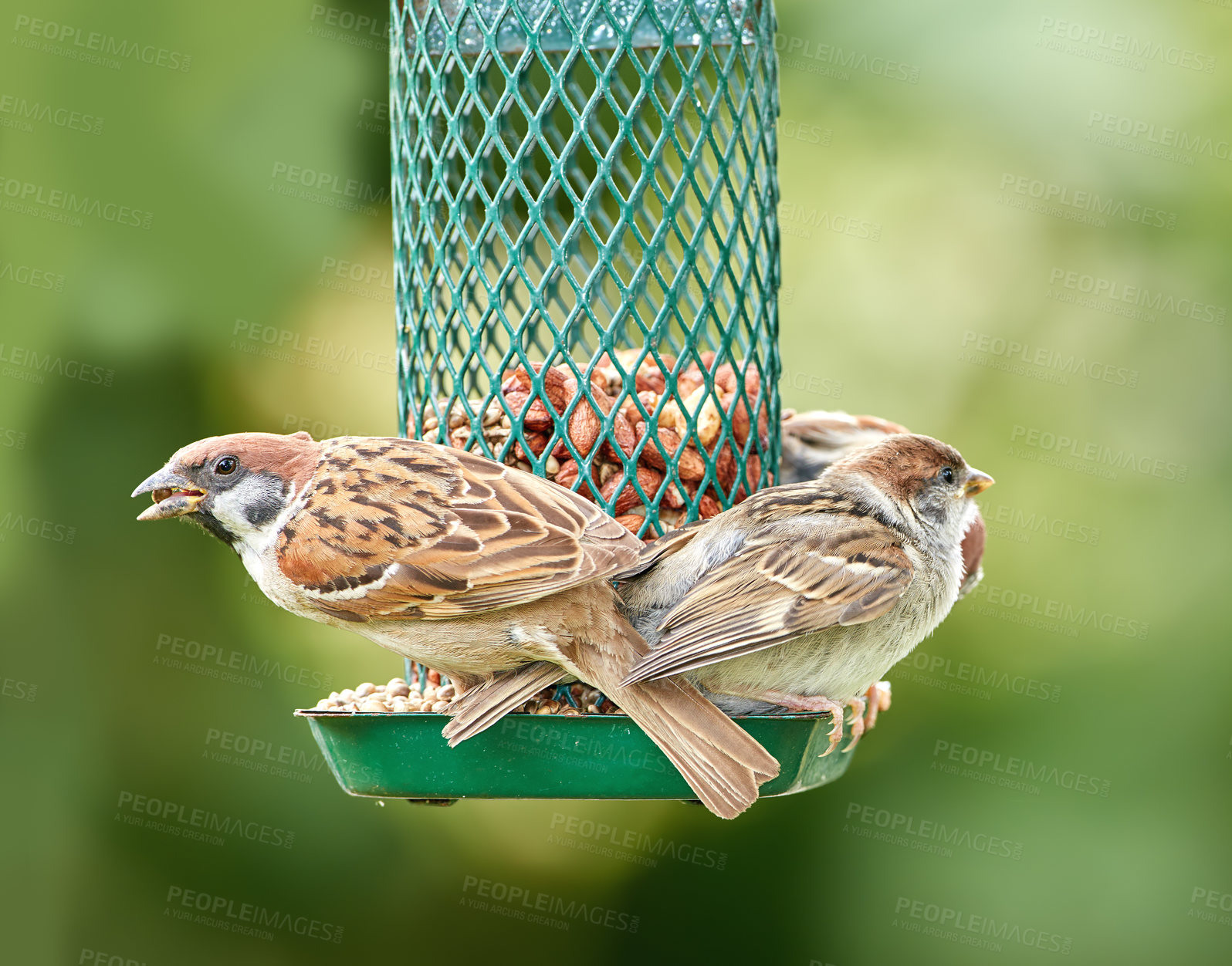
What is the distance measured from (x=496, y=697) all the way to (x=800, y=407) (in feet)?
9.48

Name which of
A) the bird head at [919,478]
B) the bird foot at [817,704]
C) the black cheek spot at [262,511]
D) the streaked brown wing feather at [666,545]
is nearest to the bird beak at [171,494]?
the black cheek spot at [262,511]

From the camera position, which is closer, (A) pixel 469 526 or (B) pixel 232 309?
(A) pixel 469 526

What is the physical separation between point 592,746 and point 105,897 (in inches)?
128

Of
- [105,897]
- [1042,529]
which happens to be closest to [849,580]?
[1042,529]

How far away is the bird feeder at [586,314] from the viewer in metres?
3.00

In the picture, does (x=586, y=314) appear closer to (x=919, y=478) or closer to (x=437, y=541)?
(x=437, y=541)

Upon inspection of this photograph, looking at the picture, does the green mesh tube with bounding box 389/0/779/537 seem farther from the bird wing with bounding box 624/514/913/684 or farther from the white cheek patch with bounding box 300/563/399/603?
the white cheek patch with bounding box 300/563/399/603

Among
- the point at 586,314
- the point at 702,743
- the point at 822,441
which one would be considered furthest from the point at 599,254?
the point at 702,743

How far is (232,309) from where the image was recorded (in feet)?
17.4

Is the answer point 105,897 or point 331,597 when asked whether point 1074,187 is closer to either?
point 331,597

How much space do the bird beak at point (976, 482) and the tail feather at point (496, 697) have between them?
47.8 inches

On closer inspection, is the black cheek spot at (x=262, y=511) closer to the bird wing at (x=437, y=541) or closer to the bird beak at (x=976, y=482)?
the bird wing at (x=437, y=541)

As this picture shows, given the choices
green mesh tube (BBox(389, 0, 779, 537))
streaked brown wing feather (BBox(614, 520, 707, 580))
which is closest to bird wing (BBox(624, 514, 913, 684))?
streaked brown wing feather (BBox(614, 520, 707, 580))

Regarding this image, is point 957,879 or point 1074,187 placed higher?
point 1074,187
